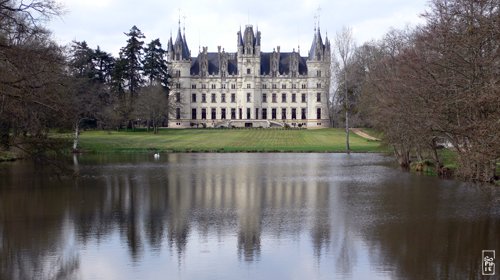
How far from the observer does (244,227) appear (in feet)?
45.8

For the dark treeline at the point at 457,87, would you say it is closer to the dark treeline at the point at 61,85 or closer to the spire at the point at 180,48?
the dark treeline at the point at 61,85

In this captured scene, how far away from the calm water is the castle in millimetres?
60562

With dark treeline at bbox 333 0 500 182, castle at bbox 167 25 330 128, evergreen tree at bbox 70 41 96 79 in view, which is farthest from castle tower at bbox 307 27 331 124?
dark treeline at bbox 333 0 500 182

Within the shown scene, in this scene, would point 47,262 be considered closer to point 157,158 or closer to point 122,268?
point 122,268

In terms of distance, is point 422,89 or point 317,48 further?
point 317,48

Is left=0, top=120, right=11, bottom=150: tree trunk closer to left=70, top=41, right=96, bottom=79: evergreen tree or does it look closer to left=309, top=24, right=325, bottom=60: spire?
left=70, top=41, right=96, bottom=79: evergreen tree

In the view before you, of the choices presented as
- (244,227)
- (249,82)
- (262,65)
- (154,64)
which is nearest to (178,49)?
(249,82)

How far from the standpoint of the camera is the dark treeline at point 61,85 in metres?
13.9

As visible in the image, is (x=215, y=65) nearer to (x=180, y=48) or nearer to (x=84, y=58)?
(x=180, y=48)

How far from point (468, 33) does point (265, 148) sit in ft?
91.4

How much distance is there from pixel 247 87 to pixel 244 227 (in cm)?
7235

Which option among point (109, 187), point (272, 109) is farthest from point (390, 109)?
point (272, 109)

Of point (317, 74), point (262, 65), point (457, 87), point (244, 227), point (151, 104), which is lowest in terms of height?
point (244, 227)

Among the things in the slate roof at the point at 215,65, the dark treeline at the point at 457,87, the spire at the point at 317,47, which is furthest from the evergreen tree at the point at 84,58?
the dark treeline at the point at 457,87
